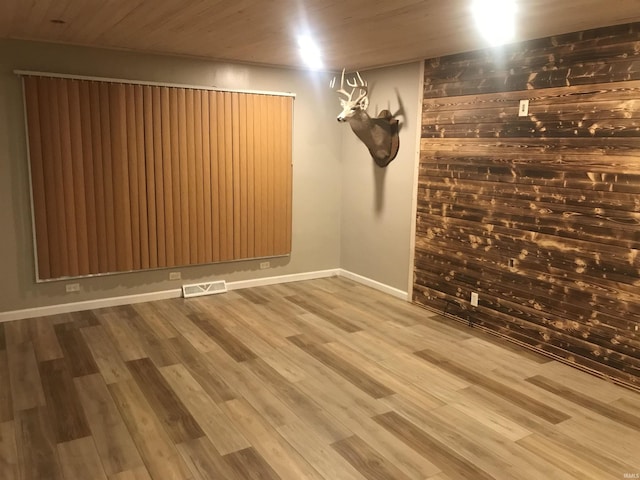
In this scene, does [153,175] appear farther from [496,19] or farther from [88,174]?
[496,19]

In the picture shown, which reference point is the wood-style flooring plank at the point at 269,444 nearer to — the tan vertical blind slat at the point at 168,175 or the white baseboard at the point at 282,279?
the tan vertical blind slat at the point at 168,175

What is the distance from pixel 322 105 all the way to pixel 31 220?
3.20 m

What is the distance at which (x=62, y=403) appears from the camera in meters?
3.19

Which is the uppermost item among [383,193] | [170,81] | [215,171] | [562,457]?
[170,81]

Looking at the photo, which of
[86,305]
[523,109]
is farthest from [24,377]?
[523,109]

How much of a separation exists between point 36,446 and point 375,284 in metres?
3.80


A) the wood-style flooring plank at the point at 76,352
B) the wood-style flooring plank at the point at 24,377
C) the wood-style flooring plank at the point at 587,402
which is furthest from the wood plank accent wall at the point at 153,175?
the wood-style flooring plank at the point at 587,402

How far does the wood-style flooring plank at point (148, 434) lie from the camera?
2.57 m

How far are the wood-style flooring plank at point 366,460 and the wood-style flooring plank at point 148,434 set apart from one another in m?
0.81

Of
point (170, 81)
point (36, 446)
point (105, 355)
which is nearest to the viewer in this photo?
point (36, 446)

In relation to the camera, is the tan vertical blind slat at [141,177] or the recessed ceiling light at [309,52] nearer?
the recessed ceiling light at [309,52]

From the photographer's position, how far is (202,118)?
5215 mm

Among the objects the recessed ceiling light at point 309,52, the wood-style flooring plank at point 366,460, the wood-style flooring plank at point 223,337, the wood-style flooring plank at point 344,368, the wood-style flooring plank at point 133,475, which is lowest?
the wood-style flooring plank at point 366,460

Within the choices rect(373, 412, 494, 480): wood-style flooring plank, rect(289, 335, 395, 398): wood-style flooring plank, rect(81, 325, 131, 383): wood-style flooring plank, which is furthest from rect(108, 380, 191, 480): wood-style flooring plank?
rect(289, 335, 395, 398): wood-style flooring plank
